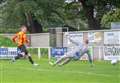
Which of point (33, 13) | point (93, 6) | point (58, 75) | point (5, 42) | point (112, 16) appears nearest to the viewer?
point (58, 75)

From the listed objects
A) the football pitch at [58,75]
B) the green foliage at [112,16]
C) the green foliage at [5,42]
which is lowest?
the green foliage at [5,42]

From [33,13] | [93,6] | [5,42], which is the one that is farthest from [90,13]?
[5,42]

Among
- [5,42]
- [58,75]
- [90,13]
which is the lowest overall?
[5,42]

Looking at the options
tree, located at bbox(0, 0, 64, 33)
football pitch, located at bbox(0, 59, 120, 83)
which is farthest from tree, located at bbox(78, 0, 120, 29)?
football pitch, located at bbox(0, 59, 120, 83)

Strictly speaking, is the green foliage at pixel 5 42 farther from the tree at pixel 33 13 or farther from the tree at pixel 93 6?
the tree at pixel 93 6

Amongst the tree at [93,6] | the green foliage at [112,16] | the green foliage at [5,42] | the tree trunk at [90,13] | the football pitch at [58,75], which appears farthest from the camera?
the green foliage at [112,16]

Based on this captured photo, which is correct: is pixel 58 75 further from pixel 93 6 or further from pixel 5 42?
pixel 93 6

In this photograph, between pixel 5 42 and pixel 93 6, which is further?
pixel 93 6

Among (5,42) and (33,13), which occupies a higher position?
(33,13)

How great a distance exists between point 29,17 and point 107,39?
90.0ft

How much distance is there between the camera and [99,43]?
40062mm

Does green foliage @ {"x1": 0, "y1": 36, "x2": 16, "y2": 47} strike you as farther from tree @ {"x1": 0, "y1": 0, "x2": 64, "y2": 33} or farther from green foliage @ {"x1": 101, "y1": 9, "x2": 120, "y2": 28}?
green foliage @ {"x1": 101, "y1": 9, "x2": 120, "y2": 28}

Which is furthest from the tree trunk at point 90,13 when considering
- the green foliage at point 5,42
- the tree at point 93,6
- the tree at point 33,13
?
the green foliage at point 5,42

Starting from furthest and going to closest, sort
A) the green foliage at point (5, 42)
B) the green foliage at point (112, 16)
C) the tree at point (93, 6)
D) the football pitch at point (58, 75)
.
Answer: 1. the green foliage at point (112, 16)
2. the tree at point (93, 6)
3. the green foliage at point (5, 42)
4. the football pitch at point (58, 75)
